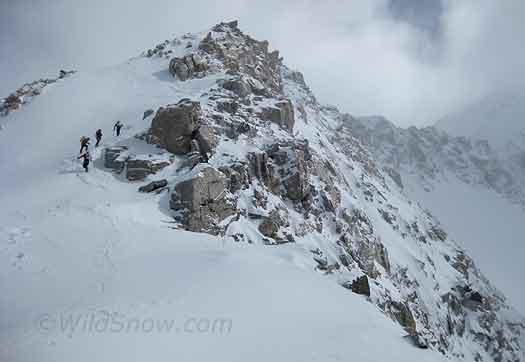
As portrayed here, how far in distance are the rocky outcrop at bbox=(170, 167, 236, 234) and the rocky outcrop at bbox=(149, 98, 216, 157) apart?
13.9 feet

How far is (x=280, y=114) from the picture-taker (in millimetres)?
44938

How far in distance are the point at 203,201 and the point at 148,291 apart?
13385mm

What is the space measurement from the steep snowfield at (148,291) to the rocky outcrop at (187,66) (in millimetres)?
25000

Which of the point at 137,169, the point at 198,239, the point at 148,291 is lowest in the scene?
the point at 148,291

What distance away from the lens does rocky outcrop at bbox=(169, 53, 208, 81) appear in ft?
148

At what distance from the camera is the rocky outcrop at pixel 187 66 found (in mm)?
45147

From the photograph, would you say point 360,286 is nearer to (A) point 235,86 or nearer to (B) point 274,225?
(B) point 274,225

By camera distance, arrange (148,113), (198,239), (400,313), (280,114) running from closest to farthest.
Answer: (198,239)
(400,313)
(148,113)
(280,114)

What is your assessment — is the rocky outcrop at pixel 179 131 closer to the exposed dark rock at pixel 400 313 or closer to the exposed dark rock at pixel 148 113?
the exposed dark rock at pixel 148 113

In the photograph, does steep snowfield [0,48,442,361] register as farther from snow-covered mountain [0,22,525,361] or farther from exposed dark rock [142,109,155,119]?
exposed dark rock [142,109,155,119]

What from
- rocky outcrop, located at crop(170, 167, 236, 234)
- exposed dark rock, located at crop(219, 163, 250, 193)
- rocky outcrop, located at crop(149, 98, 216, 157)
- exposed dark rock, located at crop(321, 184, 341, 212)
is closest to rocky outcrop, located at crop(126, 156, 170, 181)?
rocky outcrop, located at crop(149, 98, 216, 157)

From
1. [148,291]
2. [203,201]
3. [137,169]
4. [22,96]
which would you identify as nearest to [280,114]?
[137,169]

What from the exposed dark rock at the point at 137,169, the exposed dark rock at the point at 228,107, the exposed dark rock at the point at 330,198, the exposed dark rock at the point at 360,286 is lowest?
the exposed dark rock at the point at 360,286

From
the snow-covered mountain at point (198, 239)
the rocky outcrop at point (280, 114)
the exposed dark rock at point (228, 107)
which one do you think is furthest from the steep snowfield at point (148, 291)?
the rocky outcrop at point (280, 114)
